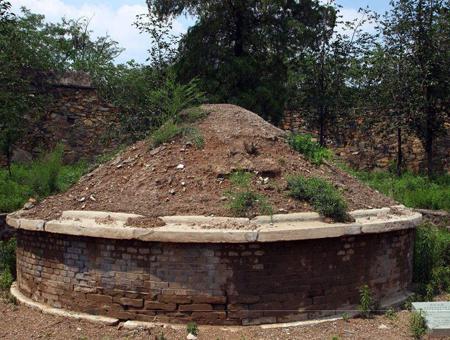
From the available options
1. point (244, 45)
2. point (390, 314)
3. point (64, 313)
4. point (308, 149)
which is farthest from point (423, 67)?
point (64, 313)

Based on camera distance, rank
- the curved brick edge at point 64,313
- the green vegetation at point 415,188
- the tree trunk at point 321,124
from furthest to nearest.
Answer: the tree trunk at point 321,124, the green vegetation at point 415,188, the curved brick edge at point 64,313

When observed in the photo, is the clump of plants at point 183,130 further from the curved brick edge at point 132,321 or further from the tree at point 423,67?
the tree at point 423,67

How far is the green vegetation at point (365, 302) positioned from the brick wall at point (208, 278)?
70 mm

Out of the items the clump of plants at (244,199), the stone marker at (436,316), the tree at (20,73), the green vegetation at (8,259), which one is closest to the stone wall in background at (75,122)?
the tree at (20,73)

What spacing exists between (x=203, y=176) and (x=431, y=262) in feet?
10.8

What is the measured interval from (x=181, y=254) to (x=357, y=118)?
9.71 meters

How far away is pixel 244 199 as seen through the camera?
583 centimetres

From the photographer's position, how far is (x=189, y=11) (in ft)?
39.9

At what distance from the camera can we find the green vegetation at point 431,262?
6916 millimetres

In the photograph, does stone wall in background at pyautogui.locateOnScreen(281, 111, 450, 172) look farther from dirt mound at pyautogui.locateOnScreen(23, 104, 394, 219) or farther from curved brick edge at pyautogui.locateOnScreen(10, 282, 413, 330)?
curved brick edge at pyautogui.locateOnScreen(10, 282, 413, 330)

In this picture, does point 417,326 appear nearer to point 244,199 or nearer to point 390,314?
point 390,314

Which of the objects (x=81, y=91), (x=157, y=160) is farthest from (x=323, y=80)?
(x=157, y=160)

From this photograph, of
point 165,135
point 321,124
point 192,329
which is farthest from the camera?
point 321,124

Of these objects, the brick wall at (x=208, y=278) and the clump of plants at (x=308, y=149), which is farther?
the clump of plants at (x=308, y=149)
